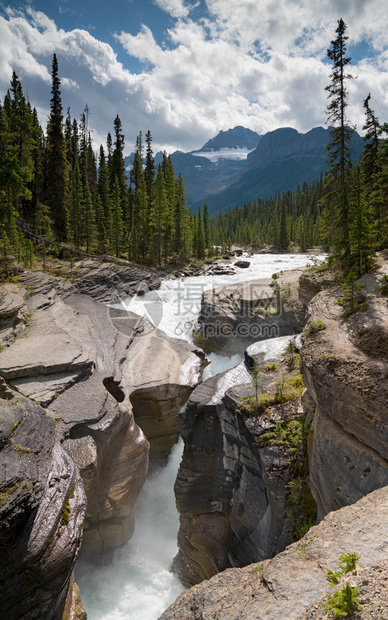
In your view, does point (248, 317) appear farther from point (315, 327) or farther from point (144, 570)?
point (144, 570)

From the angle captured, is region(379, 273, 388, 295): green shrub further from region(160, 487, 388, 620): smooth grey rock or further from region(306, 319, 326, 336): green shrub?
region(160, 487, 388, 620): smooth grey rock

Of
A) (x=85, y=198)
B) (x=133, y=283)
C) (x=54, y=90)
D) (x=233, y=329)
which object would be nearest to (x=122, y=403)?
(x=233, y=329)

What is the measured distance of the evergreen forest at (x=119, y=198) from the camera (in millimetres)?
15312

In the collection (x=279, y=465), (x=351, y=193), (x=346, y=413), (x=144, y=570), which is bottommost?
(x=144, y=570)

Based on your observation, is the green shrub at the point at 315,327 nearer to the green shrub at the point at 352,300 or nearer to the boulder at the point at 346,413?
the boulder at the point at 346,413

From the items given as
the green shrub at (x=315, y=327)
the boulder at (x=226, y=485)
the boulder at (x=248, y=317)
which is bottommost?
the boulder at (x=226, y=485)

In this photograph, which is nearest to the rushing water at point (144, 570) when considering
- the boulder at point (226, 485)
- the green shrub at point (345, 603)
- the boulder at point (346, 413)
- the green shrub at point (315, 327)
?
the boulder at point (226, 485)

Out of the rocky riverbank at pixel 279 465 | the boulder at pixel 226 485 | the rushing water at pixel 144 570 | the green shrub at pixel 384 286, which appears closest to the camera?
the rocky riverbank at pixel 279 465

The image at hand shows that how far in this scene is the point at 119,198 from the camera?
153 ft

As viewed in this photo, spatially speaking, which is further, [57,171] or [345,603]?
[57,171]

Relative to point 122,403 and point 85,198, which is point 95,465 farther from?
point 85,198

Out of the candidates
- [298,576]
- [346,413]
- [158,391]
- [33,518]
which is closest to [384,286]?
[346,413]

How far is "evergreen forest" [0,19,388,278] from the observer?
1531 centimetres

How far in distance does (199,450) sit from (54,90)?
46336mm
